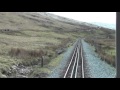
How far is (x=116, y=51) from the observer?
16.8 ft

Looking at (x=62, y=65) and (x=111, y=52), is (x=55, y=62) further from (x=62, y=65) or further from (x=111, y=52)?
(x=111, y=52)

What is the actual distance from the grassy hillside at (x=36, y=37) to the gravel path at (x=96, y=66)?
0.32 meters

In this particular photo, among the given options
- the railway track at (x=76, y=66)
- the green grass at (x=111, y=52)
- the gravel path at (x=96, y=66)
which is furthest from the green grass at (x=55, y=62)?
the green grass at (x=111, y=52)

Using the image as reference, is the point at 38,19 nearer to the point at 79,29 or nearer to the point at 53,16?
the point at 53,16

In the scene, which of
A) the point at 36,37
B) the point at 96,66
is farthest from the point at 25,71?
the point at 96,66

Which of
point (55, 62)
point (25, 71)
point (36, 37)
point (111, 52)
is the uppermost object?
point (36, 37)

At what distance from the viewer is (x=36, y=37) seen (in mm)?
6418

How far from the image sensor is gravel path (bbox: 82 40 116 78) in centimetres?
588

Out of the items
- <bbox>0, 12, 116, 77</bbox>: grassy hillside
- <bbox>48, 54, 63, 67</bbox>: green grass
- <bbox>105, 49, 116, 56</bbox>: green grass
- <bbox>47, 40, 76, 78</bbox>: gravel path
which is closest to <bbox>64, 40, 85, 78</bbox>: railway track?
<bbox>47, 40, 76, 78</bbox>: gravel path

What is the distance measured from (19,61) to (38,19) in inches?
44.8

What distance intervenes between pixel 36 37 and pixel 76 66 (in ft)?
4.27

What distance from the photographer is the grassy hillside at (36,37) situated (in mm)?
5992

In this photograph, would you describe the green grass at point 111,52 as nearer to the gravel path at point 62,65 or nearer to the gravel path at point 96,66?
the gravel path at point 96,66
